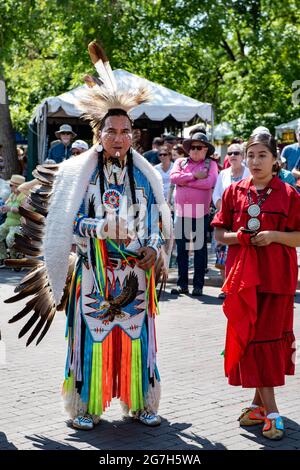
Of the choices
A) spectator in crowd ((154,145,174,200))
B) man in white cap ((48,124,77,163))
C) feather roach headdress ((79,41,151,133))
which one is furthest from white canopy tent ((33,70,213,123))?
feather roach headdress ((79,41,151,133))

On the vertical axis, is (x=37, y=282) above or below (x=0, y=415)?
above

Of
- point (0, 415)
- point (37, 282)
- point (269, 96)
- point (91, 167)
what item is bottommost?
point (0, 415)

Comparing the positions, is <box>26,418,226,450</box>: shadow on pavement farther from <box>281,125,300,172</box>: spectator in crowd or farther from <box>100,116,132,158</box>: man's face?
<box>281,125,300,172</box>: spectator in crowd

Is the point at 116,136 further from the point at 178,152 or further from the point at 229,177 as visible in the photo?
the point at 178,152

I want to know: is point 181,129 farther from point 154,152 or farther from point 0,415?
point 0,415

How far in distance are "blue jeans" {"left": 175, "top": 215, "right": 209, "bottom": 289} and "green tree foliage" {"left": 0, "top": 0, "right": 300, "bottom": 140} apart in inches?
398

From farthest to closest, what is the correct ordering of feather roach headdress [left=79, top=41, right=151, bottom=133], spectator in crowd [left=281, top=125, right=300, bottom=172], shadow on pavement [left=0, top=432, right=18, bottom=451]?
spectator in crowd [left=281, top=125, right=300, bottom=172]
feather roach headdress [left=79, top=41, right=151, bottom=133]
shadow on pavement [left=0, top=432, right=18, bottom=451]

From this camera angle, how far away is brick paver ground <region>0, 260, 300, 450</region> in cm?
476

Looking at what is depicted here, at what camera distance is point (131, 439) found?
4820mm

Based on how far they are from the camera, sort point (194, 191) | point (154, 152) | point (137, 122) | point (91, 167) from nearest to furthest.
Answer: point (91, 167)
point (194, 191)
point (154, 152)
point (137, 122)

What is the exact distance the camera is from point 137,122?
17609mm

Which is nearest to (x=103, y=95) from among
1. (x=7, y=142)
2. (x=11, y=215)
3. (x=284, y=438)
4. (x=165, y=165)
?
(x=284, y=438)
